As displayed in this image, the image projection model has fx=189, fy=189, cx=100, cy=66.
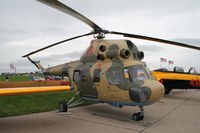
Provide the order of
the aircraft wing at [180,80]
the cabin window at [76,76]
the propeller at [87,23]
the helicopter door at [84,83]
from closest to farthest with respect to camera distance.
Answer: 1. the propeller at [87,23]
2. the helicopter door at [84,83]
3. the cabin window at [76,76]
4. the aircraft wing at [180,80]

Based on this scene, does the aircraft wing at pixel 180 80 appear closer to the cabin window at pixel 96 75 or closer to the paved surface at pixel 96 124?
the paved surface at pixel 96 124

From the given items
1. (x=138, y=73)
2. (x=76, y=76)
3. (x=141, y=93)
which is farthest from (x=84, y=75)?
(x=141, y=93)

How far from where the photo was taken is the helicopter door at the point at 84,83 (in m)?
8.72

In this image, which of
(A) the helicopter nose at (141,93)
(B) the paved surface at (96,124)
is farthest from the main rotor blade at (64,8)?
(B) the paved surface at (96,124)

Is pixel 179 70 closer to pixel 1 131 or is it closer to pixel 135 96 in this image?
pixel 135 96

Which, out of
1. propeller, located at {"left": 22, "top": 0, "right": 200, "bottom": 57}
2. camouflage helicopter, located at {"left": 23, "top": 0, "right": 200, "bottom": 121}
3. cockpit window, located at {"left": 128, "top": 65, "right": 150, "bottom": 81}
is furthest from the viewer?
cockpit window, located at {"left": 128, "top": 65, "right": 150, "bottom": 81}

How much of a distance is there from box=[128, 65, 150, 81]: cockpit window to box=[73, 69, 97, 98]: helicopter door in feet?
6.67

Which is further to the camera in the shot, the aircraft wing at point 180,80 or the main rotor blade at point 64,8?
the aircraft wing at point 180,80

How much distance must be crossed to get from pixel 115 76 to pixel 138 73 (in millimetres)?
966

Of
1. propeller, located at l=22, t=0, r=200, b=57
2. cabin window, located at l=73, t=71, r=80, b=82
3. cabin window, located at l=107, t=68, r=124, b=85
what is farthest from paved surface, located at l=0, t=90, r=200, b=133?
propeller, located at l=22, t=0, r=200, b=57

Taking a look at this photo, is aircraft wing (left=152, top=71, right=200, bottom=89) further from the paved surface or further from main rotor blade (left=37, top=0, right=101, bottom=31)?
main rotor blade (left=37, top=0, right=101, bottom=31)

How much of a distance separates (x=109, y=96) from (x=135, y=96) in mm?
1335

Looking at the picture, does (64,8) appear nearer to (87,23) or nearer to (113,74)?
(87,23)

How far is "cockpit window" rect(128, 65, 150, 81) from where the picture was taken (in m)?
7.35
